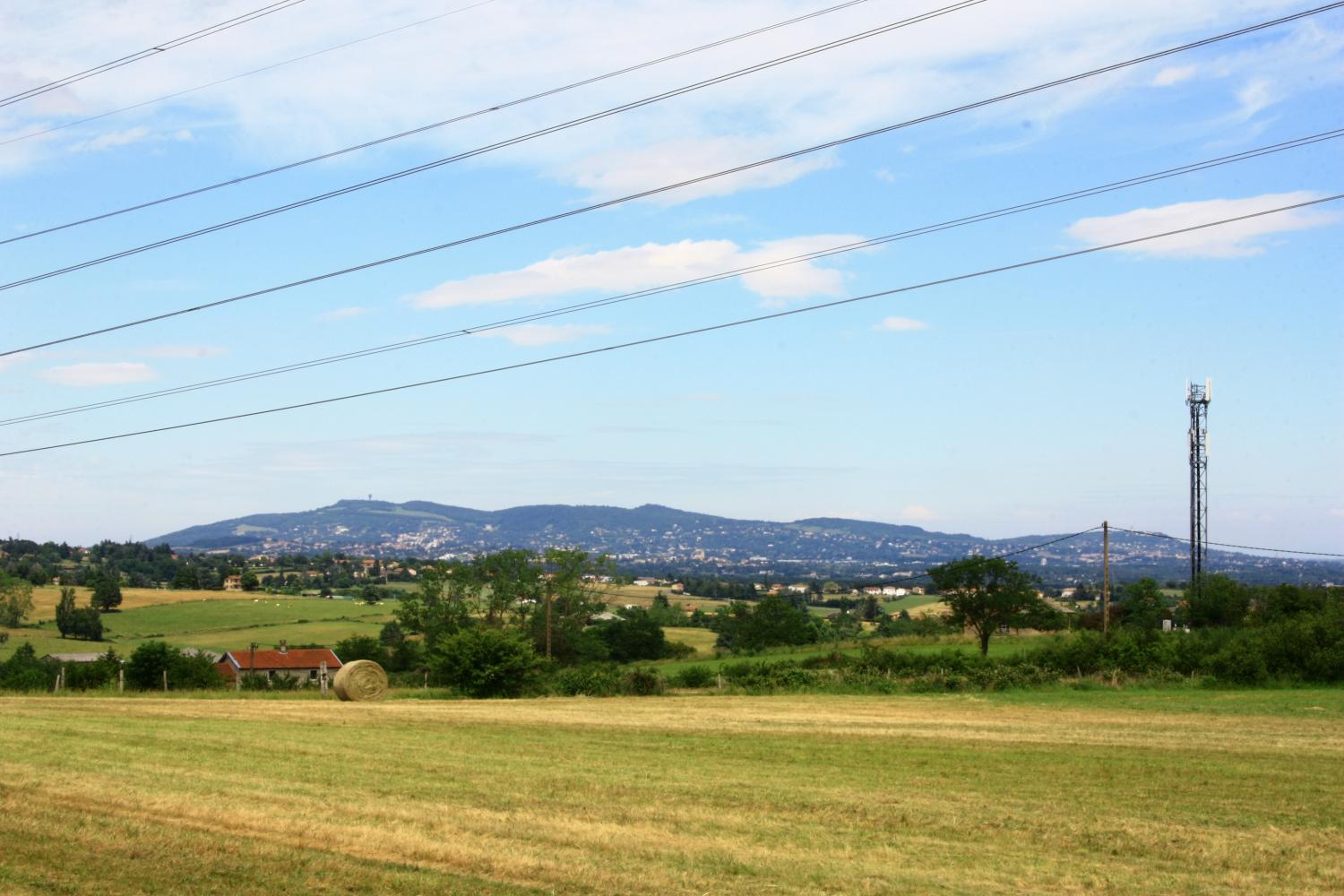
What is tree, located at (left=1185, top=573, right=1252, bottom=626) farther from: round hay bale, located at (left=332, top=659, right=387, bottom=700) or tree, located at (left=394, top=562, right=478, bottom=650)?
round hay bale, located at (left=332, top=659, right=387, bottom=700)

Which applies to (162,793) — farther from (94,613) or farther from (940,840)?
(94,613)

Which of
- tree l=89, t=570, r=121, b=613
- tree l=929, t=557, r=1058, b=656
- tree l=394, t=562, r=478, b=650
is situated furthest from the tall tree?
tree l=929, t=557, r=1058, b=656

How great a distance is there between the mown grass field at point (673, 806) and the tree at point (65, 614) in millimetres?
84893

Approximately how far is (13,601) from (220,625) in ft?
61.2

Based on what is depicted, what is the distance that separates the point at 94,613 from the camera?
111312 millimetres

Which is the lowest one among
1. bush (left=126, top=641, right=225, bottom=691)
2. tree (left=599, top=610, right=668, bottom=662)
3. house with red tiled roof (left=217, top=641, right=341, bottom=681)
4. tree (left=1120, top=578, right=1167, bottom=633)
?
house with red tiled roof (left=217, top=641, right=341, bottom=681)

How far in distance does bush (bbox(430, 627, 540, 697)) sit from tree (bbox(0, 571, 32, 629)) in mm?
76092

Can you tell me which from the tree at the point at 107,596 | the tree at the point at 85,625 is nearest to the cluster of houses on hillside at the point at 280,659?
the tree at the point at 85,625

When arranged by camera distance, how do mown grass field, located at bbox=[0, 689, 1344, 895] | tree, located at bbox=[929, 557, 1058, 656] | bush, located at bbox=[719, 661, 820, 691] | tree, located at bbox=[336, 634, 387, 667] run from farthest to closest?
1. tree, located at bbox=[336, 634, 387, 667]
2. tree, located at bbox=[929, 557, 1058, 656]
3. bush, located at bbox=[719, 661, 820, 691]
4. mown grass field, located at bbox=[0, 689, 1344, 895]

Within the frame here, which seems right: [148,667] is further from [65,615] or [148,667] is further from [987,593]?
[65,615]

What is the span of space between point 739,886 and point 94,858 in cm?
734

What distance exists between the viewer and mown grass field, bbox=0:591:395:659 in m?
103

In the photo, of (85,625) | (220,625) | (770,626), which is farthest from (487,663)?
(220,625)

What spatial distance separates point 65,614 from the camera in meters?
111
